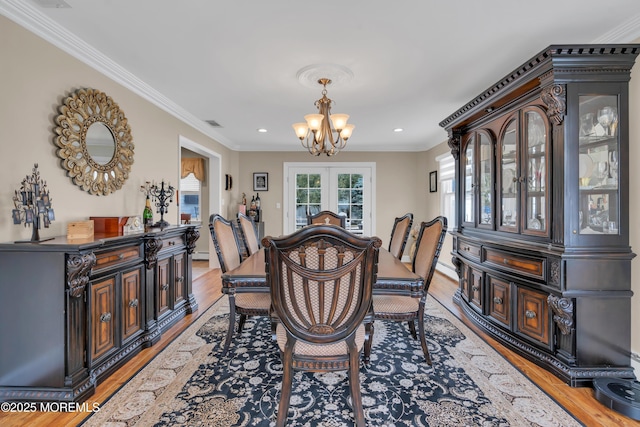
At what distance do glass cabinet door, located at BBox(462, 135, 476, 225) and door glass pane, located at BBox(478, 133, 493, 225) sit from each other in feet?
0.40

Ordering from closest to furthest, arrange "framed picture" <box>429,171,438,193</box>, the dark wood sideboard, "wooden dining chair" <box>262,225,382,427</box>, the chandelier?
"wooden dining chair" <box>262,225,382,427</box> < the dark wood sideboard < the chandelier < "framed picture" <box>429,171,438,193</box>

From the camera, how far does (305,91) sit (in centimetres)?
327

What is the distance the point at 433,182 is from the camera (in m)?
5.82

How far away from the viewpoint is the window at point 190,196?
6648 mm

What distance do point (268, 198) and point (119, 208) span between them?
3.65 m

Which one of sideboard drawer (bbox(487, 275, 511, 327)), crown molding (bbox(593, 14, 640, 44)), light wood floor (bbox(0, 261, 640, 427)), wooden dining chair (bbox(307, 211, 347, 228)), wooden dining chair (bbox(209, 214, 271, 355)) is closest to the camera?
light wood floor (bbox(0, 261, 640, 427))

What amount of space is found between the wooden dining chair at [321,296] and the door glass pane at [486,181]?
6.84 ft

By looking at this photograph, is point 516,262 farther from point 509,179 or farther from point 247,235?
point 247,235

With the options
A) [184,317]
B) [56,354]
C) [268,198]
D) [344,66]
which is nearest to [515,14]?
[344,66]

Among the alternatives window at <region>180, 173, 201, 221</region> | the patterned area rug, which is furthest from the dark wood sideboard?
window at <region>180, 173, 201, 221</region>

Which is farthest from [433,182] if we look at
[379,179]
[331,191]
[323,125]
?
[323,125]

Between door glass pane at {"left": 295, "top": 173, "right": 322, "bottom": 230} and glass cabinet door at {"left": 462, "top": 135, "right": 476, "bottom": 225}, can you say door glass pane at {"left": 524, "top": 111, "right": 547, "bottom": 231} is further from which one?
door glass pane at {"left": 295, "top": 173, "right": 322, "bottom": 230}

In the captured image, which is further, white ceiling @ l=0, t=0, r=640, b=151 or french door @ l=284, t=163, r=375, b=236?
french door @ l=284, t=163, r=375, b=236

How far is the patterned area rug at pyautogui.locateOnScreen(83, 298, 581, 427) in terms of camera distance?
5.57 ft
